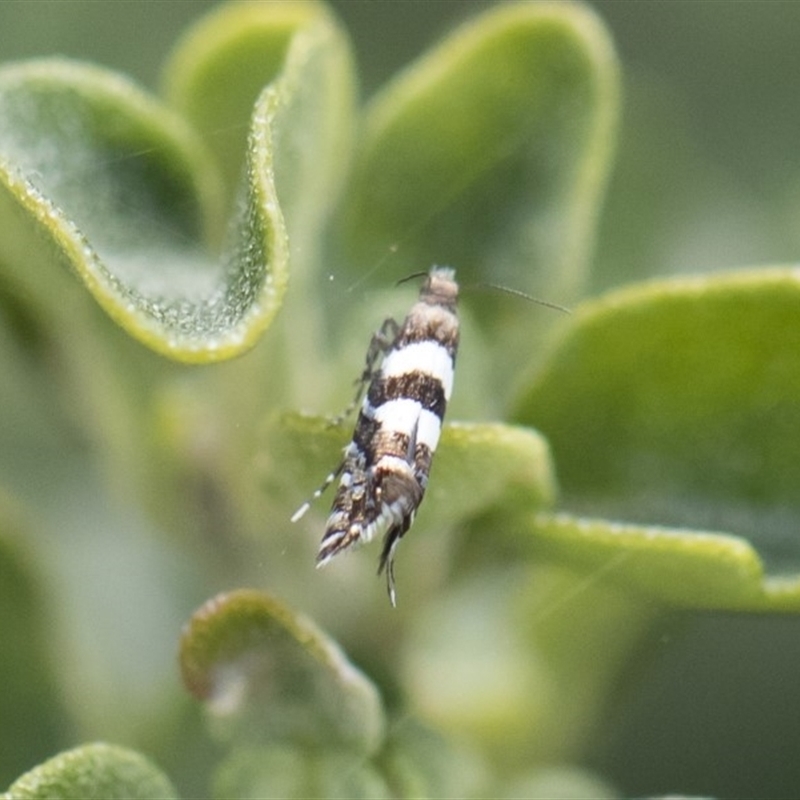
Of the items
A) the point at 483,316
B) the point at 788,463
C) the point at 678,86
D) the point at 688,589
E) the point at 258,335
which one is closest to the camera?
the point at 258,335

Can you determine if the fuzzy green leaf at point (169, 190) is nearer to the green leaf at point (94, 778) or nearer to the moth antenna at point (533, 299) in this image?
the moth antenna at point (533, 299)

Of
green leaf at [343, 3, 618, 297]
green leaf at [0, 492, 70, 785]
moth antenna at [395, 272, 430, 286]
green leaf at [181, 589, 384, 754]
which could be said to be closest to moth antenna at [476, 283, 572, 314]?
green leaf at [343, 3, 618, 297]

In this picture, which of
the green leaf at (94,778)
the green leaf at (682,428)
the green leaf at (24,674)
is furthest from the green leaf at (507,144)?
the green leaf at (94,778)

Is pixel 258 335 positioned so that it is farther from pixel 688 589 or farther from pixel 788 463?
pixel 788 463

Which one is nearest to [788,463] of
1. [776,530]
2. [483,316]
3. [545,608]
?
[776,530]

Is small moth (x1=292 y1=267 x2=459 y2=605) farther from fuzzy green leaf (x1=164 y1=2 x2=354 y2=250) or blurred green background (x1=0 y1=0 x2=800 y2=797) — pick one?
blurred green background (x1=0 y1=0 x2=800 y2=797)

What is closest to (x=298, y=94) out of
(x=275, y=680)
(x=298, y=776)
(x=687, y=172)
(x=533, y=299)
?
(x=533, y=299)
